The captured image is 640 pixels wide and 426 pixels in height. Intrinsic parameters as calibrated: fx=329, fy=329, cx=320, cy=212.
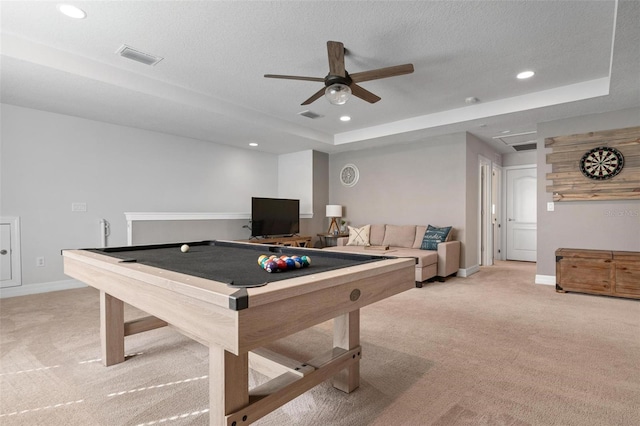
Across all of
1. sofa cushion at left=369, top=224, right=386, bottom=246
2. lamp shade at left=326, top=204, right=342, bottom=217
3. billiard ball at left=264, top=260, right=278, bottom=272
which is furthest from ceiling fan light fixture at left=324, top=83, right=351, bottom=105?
lamp shade at left=326, top=204, right=342, bottom=217

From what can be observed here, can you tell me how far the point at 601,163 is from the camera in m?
4.18

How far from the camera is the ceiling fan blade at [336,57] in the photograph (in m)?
2.45

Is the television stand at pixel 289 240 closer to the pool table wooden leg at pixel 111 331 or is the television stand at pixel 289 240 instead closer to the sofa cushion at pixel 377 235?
the sofa cushion at pixel 377 235

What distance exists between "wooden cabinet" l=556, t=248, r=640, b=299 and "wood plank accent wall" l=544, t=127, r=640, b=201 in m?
0.73

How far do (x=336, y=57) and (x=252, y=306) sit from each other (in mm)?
2184

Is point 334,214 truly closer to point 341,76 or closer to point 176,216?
point 176,216

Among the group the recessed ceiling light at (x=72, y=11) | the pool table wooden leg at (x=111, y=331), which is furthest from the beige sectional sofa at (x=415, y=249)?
the recessed ceiling light at (x=72, y=11)

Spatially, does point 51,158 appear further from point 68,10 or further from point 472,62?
point 472,62

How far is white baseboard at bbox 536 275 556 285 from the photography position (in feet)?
15.1

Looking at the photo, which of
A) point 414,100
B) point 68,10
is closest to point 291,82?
point 414,100

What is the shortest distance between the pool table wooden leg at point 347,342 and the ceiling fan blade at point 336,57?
1.89 metres

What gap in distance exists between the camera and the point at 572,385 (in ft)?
6.34

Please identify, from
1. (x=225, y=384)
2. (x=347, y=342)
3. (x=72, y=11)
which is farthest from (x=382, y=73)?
(x=225, y=384)

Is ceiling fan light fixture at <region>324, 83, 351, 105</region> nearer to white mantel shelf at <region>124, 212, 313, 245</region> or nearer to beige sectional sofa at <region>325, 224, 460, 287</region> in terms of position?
beige sectional sofa at <region>325, 224, 460, 287</region>
